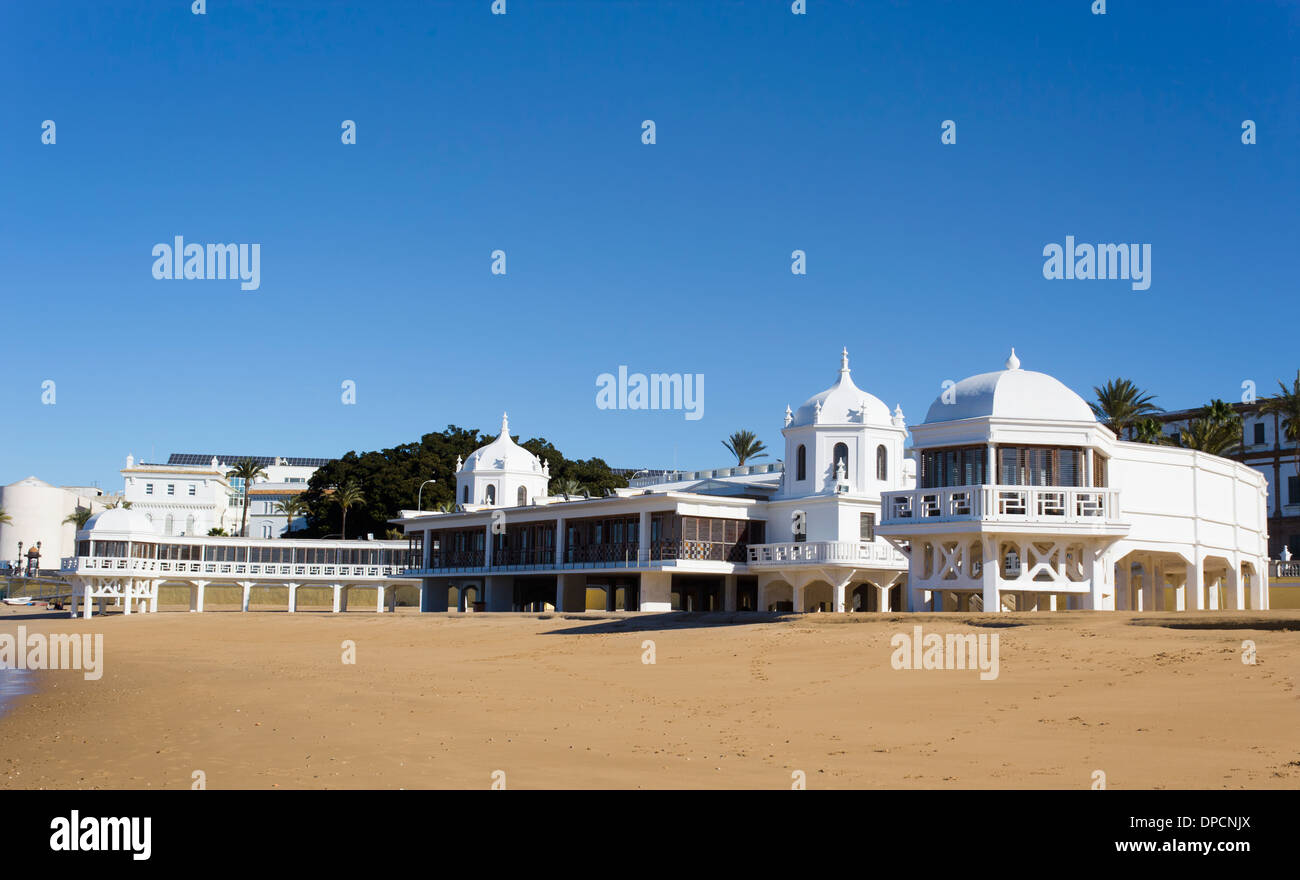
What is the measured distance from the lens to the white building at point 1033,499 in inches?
1103

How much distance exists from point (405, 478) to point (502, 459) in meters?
26.6

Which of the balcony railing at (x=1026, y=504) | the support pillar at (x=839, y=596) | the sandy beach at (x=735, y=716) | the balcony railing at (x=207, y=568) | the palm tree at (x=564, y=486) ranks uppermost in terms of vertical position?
the palm tree at (x=564, y=486)

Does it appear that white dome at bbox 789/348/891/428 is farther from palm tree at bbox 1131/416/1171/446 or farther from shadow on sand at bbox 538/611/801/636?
palm tree at bbox 1131/416/1171/446

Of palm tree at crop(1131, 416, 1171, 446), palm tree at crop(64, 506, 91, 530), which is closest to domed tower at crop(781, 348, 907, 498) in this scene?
palm tree at crop(1131, 416, 1171, 446)

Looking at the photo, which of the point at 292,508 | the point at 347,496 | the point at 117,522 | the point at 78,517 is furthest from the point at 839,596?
the point at 78,517

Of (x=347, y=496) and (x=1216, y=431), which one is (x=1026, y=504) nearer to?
(x=1216, y=431)

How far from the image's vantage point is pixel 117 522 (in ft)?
207

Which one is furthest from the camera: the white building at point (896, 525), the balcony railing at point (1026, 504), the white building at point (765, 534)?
the white building at point (765, 534)

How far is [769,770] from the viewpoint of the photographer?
1336 centimetres

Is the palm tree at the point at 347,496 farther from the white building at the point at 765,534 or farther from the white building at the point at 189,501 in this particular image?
the white building at the point at 765,534

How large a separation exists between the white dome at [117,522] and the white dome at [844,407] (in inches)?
Answer: 1422

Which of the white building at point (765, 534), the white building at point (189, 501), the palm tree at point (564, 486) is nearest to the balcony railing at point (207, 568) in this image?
the palm tree at point (564, 486)

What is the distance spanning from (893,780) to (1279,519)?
66577 mm
